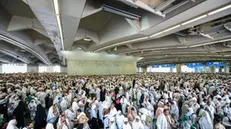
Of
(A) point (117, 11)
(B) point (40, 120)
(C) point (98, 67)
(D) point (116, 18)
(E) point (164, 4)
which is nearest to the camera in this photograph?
(E) point (164, 4)

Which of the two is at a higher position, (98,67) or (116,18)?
(116,18)

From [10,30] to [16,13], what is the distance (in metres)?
1.08

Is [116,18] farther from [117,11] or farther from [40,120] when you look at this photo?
[40,120]

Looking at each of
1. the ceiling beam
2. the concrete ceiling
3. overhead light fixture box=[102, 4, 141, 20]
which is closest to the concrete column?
the concrete ceiling

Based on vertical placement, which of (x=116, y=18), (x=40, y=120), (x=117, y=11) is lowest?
(x=40, y=120)

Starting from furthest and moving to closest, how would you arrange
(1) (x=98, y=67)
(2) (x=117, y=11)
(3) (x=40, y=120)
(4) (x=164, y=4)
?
(1) (x=98, y=67) → (2) (x=117, y=11) → (3) (x=40, y=120) → (4) (x=164, y=4)

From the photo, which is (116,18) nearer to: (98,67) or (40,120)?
(40,120)

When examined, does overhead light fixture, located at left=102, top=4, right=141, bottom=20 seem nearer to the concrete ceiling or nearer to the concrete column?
the concrete ceiling

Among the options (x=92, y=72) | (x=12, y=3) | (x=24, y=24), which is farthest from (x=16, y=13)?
(x=92, y=72)

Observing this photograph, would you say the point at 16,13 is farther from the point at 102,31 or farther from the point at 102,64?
the point at 102,64

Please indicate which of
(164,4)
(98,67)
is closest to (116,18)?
(164,4)

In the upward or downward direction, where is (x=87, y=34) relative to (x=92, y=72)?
upward

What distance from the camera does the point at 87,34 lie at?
1270 cm

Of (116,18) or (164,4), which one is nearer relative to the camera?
(164,4)
